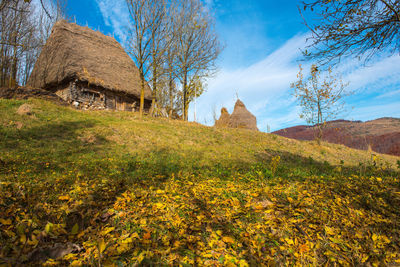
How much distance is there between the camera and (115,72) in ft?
61.6

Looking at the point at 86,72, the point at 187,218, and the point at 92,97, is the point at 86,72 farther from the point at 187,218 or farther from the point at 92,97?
the point at 187,218

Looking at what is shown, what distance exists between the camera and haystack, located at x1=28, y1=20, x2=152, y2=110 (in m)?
16.3

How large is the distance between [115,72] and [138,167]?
1695cm

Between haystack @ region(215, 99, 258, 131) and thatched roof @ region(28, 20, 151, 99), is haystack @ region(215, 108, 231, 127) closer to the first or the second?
haystack @ region(215, 99, 258, 131)

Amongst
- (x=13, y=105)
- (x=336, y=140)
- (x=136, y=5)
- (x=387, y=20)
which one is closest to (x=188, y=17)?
(x=136, y=5)

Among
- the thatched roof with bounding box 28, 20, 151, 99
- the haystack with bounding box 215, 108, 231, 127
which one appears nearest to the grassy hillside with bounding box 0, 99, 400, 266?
the thatched roof with bounding box 28, 20, 151, 99

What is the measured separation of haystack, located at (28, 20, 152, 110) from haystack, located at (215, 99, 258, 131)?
46.4 ft

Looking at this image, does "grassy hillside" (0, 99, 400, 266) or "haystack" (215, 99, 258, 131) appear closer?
"grassy hillside" (0, 99, 400, 266)

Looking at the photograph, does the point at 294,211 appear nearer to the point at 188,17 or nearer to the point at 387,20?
the point at 387,20

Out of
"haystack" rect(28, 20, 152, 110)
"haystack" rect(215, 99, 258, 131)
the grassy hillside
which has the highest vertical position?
"haystack" rect(28, 20, 152, 110)

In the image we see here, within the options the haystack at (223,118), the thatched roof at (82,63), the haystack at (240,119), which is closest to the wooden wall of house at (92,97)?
the thatched roof at (82,63)

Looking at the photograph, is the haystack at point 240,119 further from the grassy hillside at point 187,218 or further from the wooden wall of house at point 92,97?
the grassy hillside at point 187,218

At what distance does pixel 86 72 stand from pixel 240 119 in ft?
69.1

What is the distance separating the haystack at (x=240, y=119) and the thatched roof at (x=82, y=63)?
14288 mm
